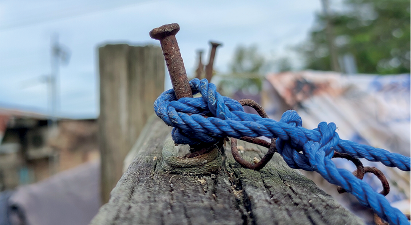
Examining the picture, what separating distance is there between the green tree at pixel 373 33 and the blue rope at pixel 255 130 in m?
12.4

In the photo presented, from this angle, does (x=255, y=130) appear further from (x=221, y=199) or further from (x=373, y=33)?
(x=373, y=33)

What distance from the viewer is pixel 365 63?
46.4ft

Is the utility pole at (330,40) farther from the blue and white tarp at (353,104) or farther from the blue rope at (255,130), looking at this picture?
the blue rope at (255,130)

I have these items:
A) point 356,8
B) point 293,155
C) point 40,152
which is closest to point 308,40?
point 356,8

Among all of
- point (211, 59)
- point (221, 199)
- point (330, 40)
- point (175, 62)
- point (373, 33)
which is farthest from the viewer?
point (373, 33)

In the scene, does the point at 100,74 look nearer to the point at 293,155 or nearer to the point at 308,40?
the point at 293,155

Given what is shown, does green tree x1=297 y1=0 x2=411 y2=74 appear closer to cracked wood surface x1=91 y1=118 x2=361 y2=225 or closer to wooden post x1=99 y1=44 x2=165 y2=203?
wooden post x1=99 y1=44 x2=165 y2=203

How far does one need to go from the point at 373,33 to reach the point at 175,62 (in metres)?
15.2

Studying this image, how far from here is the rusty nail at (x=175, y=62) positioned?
2.39 ft

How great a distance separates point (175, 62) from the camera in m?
0.74

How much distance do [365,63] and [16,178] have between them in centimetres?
1375

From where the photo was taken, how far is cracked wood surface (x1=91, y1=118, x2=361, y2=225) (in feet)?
1.64

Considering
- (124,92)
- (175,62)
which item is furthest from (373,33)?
(175,62)

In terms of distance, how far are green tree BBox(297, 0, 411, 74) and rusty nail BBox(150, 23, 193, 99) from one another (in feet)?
41.0
